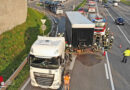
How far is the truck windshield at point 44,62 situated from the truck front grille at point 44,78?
1.76 feet

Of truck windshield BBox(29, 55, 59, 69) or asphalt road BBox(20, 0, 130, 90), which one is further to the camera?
asphalt road BBox(20, 0, 130, 90)

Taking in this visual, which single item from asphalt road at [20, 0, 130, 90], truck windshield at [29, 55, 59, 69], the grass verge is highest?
truck windshield at [29, 55, 59, 69]

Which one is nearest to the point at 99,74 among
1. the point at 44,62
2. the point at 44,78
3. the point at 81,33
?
the point at 81,33

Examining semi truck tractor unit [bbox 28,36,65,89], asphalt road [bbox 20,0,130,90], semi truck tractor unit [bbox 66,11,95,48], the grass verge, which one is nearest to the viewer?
semi truck tractor unit [bbox 28,36,65,89]

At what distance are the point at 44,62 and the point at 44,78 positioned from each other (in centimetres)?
105

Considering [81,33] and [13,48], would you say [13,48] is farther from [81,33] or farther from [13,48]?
[81,33]

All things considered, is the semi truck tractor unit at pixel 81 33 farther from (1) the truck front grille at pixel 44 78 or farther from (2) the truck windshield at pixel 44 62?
(1) the truck front grille at pixel 44 78

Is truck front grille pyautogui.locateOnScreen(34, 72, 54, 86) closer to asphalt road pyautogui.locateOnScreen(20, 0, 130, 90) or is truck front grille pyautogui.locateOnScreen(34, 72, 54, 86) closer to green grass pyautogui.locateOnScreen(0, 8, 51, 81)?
asphalt road pyautogui.locateOnScreen(20, 0, 130, 90)

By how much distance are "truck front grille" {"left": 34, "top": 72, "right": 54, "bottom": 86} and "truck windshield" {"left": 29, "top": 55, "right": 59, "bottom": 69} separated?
0.54 metres

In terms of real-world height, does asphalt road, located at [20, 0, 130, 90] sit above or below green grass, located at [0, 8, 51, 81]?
below

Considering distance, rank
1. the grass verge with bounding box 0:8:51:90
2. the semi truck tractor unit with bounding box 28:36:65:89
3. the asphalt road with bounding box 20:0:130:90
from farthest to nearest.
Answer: the grass verge with bounding box 0:8:51:90 → the asphalt road with bounding box 20:0:130:90 → the semi truck tractor unit with bounding box 28:36:65:89

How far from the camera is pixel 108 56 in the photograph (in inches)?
672

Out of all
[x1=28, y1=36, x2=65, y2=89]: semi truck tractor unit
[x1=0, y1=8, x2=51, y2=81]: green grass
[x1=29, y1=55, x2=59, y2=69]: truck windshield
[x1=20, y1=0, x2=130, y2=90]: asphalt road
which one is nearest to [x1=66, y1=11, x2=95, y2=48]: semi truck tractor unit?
[x1=20, y1=0, x2=130, y2=90]: asphalt road

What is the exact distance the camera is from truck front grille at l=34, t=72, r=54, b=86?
9.80m
